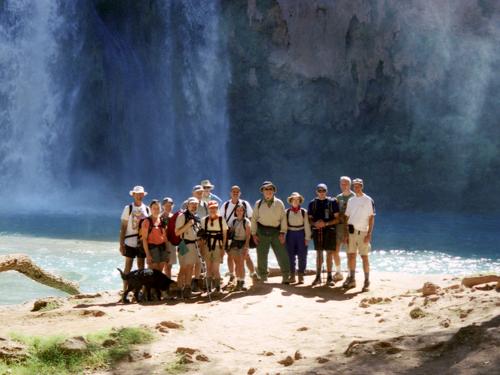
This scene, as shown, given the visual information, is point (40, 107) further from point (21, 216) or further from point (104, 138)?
point (21, 216)

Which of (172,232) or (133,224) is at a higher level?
(133,224)

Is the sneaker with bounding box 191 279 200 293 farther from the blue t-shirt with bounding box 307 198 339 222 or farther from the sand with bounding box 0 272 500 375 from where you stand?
the blue t-shirt with bounding box 307 198 339 222

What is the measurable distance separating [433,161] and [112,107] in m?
16.6

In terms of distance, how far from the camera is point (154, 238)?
8352mm

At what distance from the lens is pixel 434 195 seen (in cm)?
3045

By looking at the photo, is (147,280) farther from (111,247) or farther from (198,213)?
(111,247)

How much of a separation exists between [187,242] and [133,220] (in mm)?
794

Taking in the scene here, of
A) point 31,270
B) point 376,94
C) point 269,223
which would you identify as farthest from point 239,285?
point 376,94

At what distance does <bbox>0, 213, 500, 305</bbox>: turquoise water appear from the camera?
42.1ft

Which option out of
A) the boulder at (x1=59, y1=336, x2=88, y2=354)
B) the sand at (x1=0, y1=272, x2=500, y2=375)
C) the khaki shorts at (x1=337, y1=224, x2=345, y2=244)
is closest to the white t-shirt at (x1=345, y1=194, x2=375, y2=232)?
the khaki shorts at (x1=337, y1=224, x2=345, y2=244)

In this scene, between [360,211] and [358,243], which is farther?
[358,243]

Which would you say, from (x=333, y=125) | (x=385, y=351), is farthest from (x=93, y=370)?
(x=333, y=125)

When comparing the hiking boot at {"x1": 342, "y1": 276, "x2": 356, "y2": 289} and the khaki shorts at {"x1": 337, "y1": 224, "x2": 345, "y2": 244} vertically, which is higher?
the khaki shorts at {"x1": 337, "y1": 224, "x2": 345, "y2": 244}

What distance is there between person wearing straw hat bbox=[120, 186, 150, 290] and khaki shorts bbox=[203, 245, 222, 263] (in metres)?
0.86
